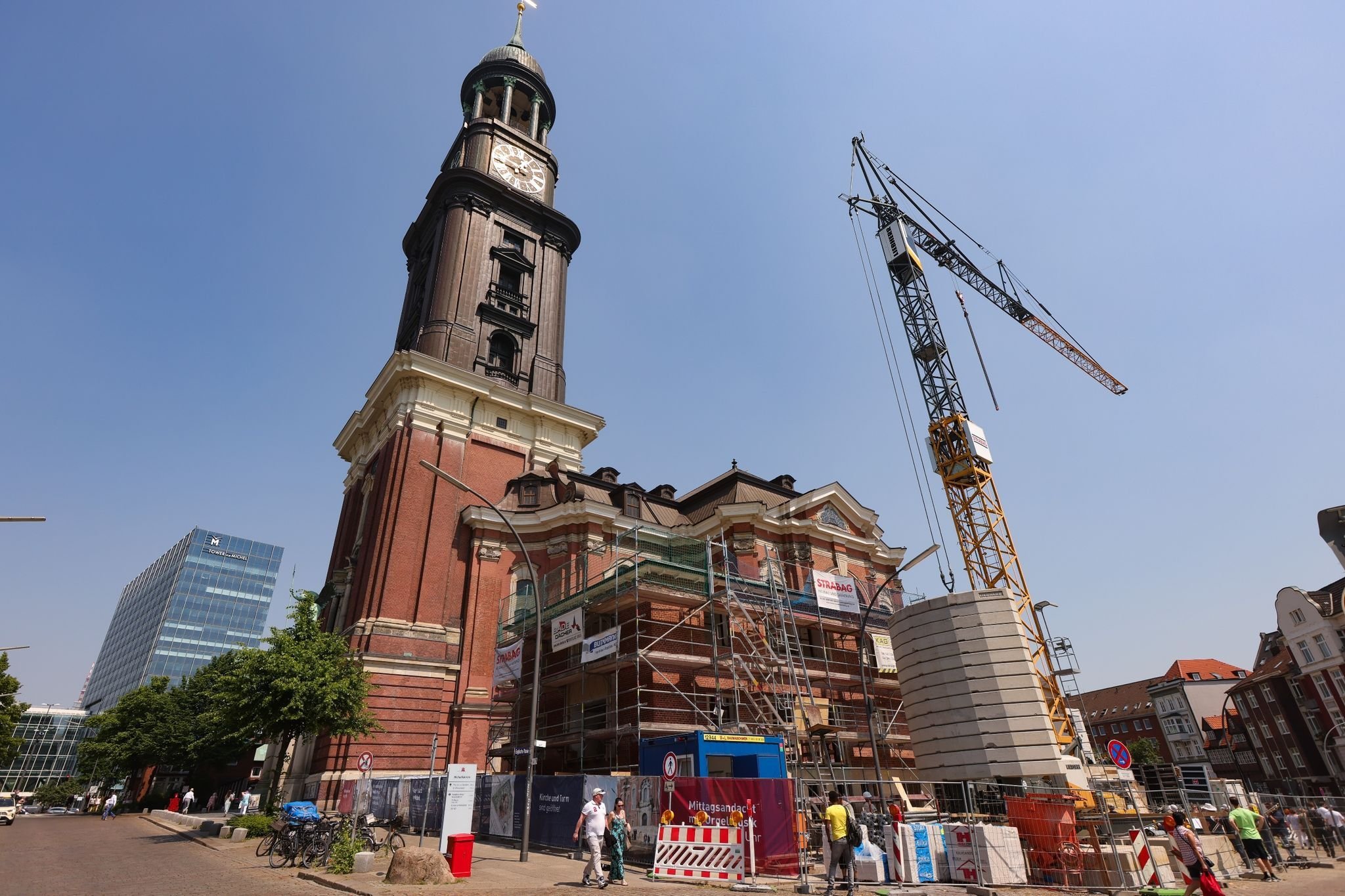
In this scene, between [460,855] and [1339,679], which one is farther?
[1339,679]

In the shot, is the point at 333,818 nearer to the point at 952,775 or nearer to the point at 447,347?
the point at 952,775

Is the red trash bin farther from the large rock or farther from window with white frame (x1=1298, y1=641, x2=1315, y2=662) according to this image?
window with white frame (x1=1298, y1=641, x2=1315, y2=662)

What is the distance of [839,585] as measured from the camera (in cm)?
3138

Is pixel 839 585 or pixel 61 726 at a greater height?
pixel 61 726

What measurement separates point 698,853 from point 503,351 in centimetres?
3603

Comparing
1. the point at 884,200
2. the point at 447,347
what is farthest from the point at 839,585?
the point at 884,200

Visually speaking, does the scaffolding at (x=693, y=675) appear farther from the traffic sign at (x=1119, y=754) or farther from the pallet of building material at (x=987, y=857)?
the traffic sign at (x=1119, y=754)

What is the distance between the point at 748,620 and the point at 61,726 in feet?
535

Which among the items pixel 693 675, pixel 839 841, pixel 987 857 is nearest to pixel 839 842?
pixel 839 841

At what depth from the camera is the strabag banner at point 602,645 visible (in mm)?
24609

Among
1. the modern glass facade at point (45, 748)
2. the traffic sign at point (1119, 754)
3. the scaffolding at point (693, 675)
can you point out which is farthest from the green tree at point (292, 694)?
the modern glass facade at point (45, 748)

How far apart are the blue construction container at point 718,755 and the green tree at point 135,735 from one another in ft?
169

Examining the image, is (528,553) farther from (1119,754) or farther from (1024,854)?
(1119,754)

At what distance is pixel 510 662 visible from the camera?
2845 centimetres
